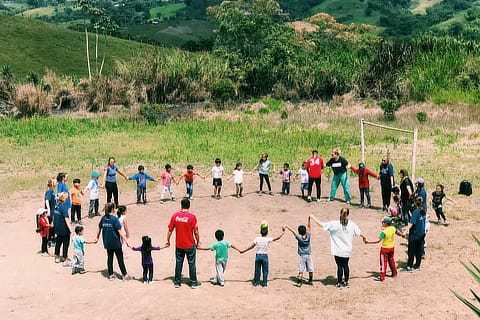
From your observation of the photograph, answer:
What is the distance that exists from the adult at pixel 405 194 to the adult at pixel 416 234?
2.49 metres

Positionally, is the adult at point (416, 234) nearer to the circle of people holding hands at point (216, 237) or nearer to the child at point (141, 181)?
the circle of people holding hands at point (216, 237)

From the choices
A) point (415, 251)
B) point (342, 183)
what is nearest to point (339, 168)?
point (342, 183)

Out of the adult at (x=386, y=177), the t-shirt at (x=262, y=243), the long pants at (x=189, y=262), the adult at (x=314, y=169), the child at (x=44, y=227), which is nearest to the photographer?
the long pants at (x=189, y=262)

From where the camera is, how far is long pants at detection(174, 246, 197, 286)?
12.2 meters

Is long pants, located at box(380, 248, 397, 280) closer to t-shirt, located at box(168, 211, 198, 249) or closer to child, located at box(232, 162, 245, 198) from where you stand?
t-shirt, located at box(168, 211, 198, 249)

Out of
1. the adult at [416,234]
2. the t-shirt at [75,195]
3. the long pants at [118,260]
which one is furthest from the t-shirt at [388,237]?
the t-shirt at [75,195]

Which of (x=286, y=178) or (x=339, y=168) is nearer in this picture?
(x=339, y=168)

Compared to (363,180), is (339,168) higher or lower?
higher

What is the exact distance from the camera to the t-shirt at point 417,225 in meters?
13.3

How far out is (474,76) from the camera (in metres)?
38.1

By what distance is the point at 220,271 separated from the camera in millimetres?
12633

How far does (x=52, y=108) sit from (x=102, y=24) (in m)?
27.6

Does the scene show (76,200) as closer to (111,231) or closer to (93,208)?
(93,208)

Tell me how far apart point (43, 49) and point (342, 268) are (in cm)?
6143
